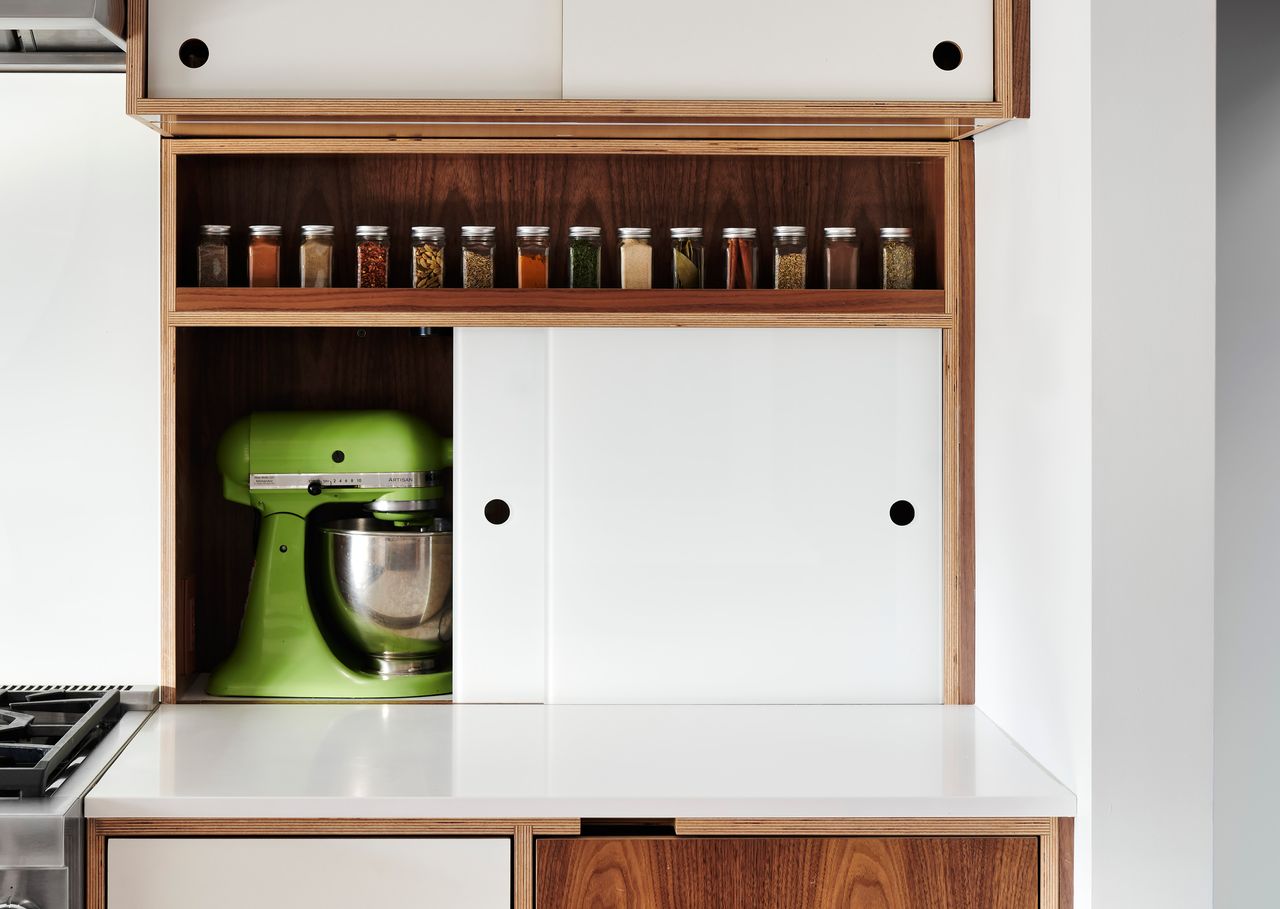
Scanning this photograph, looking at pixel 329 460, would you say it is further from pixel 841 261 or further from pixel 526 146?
pixel 841 261

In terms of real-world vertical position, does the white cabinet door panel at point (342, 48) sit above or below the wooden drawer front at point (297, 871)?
above

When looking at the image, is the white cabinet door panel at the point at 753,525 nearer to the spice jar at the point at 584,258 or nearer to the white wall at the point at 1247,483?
the spice jar at the point at 584,258

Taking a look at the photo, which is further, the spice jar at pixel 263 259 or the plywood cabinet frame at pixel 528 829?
the spice jar at pixel 263 259

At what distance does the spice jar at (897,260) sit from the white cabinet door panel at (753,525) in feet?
0.26

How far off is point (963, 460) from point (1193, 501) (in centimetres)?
52

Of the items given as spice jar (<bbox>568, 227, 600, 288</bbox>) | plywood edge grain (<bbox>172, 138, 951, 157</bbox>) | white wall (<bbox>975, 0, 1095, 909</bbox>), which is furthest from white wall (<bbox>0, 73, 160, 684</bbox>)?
white wall (<bbox>975, 0, 1095, 909</bbox>)

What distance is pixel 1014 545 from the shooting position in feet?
5.64

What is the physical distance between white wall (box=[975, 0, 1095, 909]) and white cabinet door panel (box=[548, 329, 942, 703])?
0.12 metres

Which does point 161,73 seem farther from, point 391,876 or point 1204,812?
point 1204,812

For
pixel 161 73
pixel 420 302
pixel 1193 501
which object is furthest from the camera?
pixel 420 302

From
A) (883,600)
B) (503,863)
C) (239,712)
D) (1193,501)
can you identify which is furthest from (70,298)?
(1193,501)

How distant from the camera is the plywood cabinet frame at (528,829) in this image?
4.83ft

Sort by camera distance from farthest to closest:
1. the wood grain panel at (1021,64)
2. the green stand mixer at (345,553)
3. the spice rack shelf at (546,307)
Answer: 1. the green stand mixer at (345,553)
2. the spice rack shelf at (546,307)
3. the wood grain panel at (1021,64)

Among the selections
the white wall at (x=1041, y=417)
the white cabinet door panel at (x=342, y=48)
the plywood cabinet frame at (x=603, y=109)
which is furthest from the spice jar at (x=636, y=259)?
the white wall at (x=1041, y=417)
